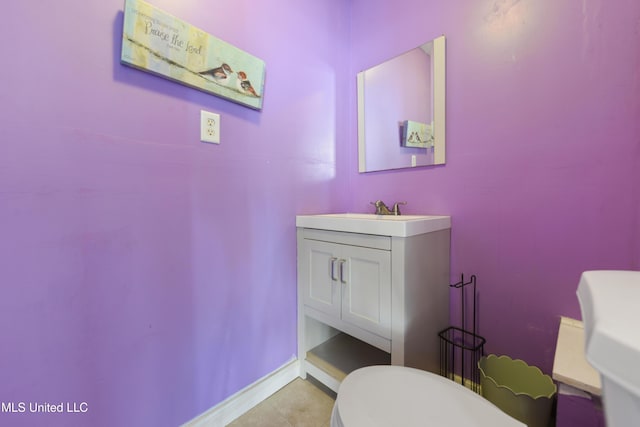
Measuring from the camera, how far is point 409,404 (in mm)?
668

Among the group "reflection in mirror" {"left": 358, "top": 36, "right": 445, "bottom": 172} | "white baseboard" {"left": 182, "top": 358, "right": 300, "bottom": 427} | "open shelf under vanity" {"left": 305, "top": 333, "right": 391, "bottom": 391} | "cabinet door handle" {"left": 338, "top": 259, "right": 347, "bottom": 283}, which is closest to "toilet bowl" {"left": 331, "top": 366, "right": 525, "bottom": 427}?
"cabinet door handle" {"left": 338, "top": 259, "right": 347, "bottom": 283}

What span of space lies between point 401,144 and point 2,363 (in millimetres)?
1798

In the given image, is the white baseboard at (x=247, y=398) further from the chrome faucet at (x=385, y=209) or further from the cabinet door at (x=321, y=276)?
the chrome faucet at (x=385, y=209)

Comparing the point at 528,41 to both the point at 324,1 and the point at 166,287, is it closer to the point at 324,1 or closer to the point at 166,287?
the point at 324,1

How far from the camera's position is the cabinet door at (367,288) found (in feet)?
3.53

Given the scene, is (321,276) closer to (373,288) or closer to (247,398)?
(373,288)

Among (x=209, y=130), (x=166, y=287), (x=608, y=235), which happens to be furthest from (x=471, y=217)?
(x=166, y=287)

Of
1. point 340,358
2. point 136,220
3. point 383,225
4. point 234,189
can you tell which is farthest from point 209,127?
point 340,358

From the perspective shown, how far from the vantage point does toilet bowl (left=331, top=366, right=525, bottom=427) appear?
2.01ft

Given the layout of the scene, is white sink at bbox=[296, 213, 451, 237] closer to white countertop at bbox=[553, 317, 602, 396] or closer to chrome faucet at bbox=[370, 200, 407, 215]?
chrome faucet at bbox=[370, 200, 407, 215]

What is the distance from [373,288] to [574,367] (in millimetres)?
636

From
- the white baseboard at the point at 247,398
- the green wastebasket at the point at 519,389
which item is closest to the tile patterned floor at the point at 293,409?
the white baseboard at the point at 247,398

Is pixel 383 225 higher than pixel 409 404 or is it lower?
higher

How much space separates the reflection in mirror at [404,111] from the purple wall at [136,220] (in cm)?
50
